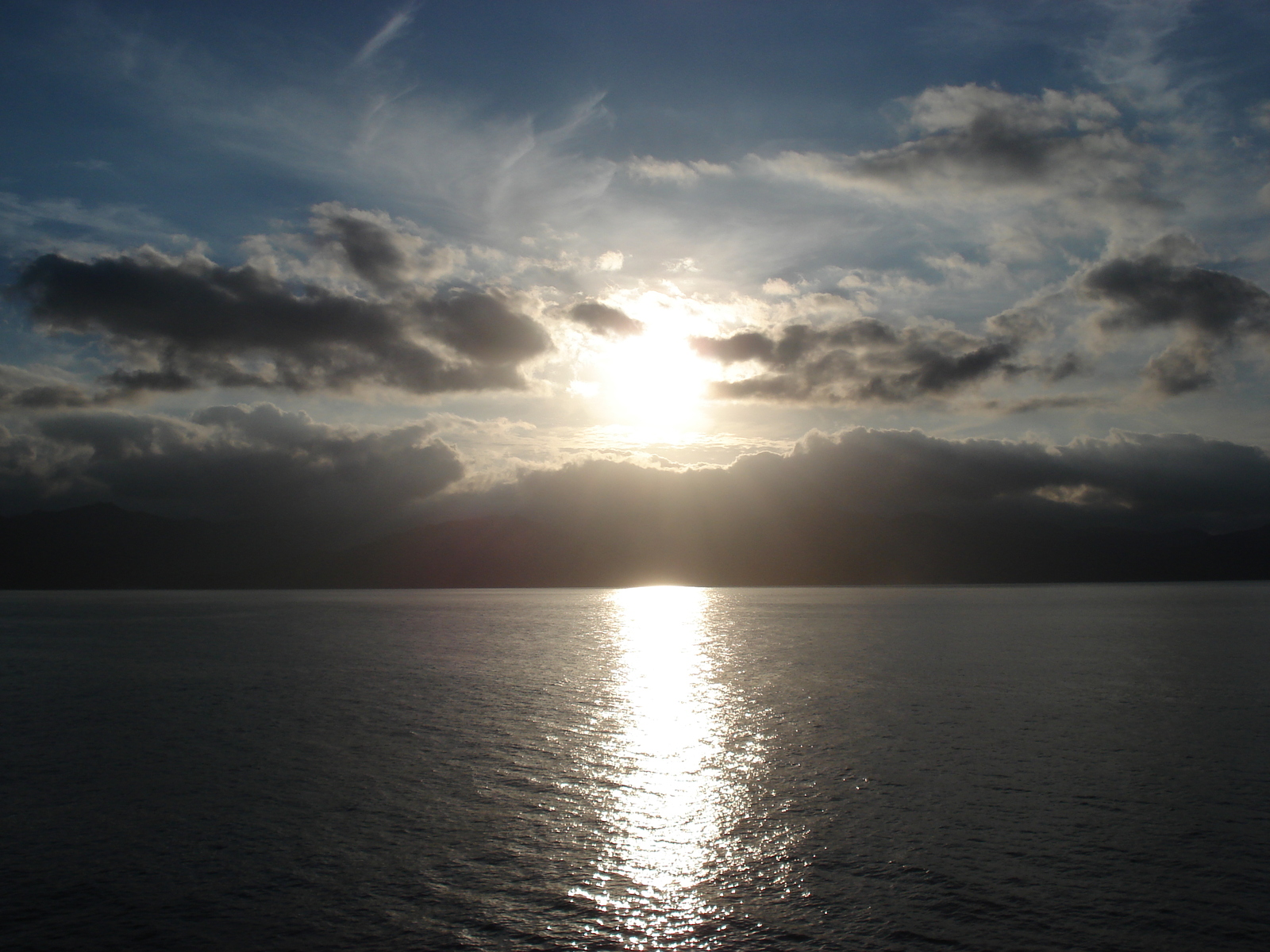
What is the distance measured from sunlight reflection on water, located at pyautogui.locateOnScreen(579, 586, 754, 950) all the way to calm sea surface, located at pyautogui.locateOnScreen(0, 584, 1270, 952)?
0.14m

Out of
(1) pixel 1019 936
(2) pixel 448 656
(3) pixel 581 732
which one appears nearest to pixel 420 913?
(1) pixel 1019 936

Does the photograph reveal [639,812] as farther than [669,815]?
Yes

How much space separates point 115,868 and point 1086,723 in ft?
136

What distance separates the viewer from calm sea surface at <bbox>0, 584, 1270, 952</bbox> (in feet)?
56.7

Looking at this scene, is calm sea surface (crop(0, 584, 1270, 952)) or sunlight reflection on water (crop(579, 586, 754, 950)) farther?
sunlight reflection on water (crop(579, 586, 754, 950))

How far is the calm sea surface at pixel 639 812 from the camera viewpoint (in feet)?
56.7

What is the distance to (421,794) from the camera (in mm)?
→ 27203

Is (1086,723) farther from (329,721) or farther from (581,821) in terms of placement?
(329,721)

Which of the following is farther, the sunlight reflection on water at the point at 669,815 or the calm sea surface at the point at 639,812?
the sunlight reflection on water at the point at 669,815

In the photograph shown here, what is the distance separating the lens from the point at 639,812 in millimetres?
25406

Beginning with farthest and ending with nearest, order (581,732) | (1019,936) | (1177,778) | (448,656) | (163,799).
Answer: (448,656) → (581,732) → (1177,778) → (163,799) → (1019,936)

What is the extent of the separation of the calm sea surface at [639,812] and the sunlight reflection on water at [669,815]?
145mm

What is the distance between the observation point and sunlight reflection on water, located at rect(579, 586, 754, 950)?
58.6 feet

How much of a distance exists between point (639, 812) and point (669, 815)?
102cm
